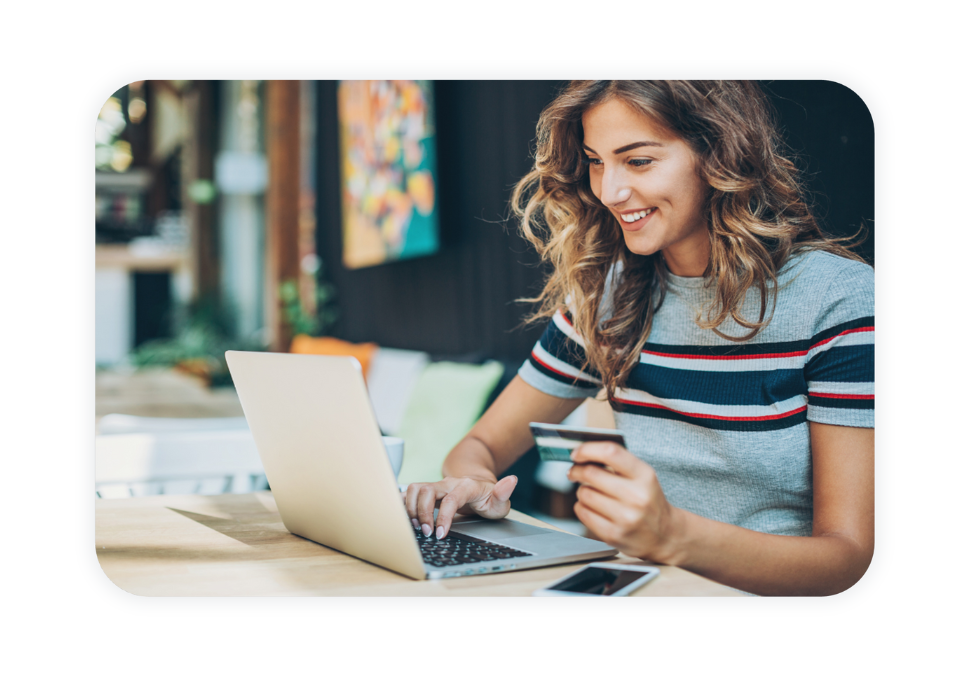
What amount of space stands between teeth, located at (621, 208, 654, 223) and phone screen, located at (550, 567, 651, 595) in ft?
1.87

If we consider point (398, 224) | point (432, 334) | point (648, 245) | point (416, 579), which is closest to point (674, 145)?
point (648, 245)

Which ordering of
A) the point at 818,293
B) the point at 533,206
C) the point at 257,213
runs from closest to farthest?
the point at 818,293 < the point at 533,206 < the point at 257,213

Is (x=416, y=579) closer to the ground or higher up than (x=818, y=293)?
closer to the ground

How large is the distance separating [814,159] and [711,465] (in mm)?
480

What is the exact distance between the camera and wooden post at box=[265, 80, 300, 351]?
2.40 meters

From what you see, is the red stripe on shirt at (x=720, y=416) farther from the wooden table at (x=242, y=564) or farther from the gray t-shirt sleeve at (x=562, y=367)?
the wooden table at (x=242, y=564)

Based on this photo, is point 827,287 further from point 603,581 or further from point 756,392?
point 603,581

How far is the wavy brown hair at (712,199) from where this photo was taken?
3.80 feet

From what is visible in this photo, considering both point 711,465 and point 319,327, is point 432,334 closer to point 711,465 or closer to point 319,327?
point 319,327

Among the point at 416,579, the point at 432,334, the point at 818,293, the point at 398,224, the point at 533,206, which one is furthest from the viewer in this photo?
the point at 398,224
